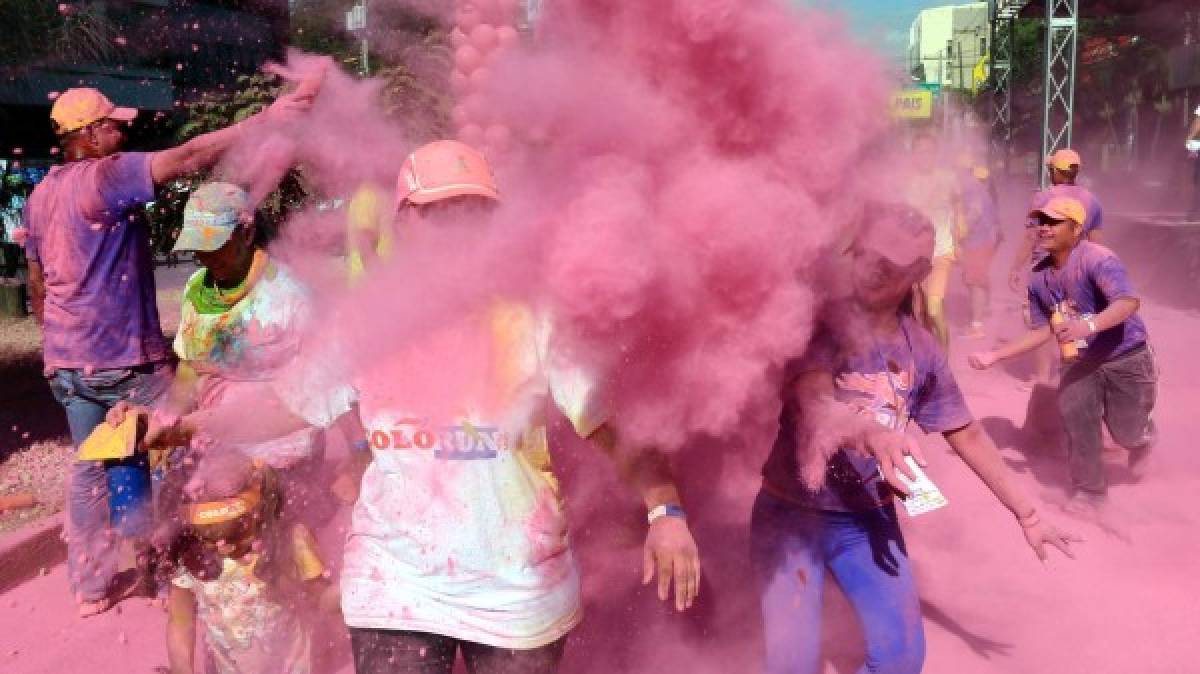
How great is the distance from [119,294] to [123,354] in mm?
239

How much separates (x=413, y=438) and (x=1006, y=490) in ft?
5.83

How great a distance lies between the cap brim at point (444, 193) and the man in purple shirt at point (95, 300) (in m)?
1.92

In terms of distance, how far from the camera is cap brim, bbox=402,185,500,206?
6.79 feet

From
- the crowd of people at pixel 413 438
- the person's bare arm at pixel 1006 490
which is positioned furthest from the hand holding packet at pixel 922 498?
the person's bare arm at pixel 1006 490

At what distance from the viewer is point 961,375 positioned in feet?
26.4

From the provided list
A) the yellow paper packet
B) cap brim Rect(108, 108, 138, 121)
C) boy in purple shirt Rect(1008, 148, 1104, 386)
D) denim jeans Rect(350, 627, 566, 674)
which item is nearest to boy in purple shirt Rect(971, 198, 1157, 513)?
boy in purple shirt Rect(1008, 148, 1104, 386)

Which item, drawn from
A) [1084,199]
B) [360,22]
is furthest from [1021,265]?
[360,22]

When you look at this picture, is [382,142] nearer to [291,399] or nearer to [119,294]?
[119,294]

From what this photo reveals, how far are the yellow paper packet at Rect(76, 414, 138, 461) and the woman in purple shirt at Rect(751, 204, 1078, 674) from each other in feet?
5.47

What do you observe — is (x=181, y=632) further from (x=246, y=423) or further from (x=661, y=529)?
(x=661, y=529)

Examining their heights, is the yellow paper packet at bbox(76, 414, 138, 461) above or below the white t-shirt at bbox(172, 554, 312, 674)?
above

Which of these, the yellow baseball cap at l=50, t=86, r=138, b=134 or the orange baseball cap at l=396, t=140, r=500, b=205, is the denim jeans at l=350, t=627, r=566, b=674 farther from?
the yellow baseball cap at l=50, t=86, r=138, b=134

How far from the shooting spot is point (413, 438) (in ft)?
6.82

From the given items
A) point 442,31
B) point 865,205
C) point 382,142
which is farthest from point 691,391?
point 382,142
